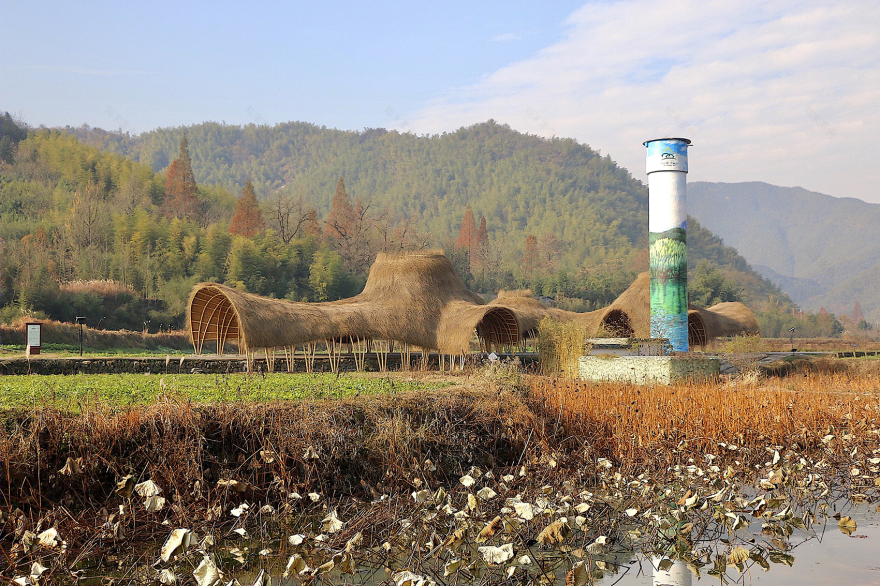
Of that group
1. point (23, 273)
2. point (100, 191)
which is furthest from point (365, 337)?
point (100, 191)

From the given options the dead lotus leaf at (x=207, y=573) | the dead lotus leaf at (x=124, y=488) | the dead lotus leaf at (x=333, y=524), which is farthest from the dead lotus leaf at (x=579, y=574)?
the dead lotus leaf at (x=124, y=488)

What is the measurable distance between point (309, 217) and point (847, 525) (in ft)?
142

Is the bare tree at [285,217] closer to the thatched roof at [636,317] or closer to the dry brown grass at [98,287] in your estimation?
the dry brown grass at [98,287]

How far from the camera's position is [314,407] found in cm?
741

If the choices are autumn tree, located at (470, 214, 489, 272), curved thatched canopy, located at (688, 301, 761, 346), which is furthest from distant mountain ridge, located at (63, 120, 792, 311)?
curved thatched canopy, located at (688, 301, 761, 346)

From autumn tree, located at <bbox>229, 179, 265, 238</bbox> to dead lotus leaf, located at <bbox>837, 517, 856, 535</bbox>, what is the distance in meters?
44.5

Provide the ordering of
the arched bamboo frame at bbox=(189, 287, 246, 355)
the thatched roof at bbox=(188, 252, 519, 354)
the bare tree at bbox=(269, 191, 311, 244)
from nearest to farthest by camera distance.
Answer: the thatched roof at bbox=(188, 252, 519, 354) → the arched bamboo frame at bbox=(189, 287, 246, 355) → the bare tree at bbox=(269, 191, 311, 244)

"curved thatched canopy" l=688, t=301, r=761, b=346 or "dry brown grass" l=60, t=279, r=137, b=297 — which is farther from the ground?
"dry brown grass" l=60, t=279, r=137, b=297

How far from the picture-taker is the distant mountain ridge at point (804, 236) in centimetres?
8775

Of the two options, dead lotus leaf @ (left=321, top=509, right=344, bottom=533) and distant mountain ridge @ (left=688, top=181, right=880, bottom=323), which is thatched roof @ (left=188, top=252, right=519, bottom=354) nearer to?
dead lotus leaf @ (left=321, top=509, right=344, bottom=533)

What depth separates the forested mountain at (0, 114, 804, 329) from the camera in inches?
1382

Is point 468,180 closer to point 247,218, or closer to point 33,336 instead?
point 247,218

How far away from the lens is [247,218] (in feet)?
160

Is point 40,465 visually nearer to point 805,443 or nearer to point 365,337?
point 805,443
